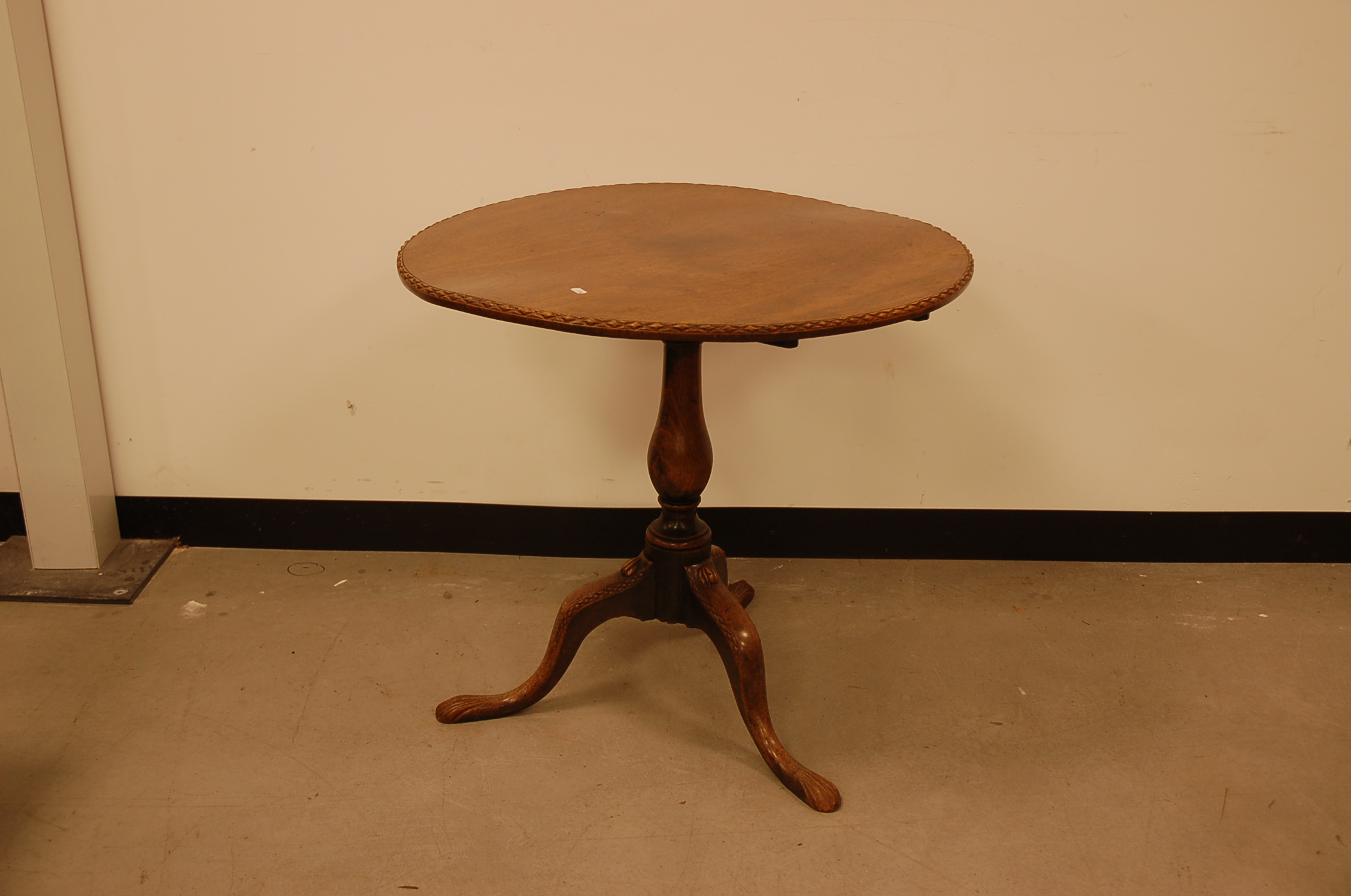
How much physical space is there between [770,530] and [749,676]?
736mm

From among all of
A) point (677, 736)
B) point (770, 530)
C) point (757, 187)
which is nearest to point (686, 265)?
point (757, 187)

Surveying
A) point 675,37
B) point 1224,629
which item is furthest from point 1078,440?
point 675,37

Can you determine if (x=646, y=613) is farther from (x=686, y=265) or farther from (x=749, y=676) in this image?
(x=686, y=265)

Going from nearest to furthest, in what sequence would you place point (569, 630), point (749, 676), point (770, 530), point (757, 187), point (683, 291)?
point (683, 291) → point (749, 676) → point (569, 630) → point (757, 187) → point (770, 530)

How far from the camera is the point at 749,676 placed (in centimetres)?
189

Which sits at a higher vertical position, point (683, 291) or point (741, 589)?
point (683, 291)

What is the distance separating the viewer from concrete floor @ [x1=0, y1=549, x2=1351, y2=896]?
1701 millimetres

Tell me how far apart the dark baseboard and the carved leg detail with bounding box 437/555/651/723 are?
1.83 ft

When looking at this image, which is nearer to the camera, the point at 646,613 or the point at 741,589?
the point at 646,613

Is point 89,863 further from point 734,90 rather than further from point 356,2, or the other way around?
point 734,90

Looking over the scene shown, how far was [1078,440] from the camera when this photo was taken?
8.22 feet

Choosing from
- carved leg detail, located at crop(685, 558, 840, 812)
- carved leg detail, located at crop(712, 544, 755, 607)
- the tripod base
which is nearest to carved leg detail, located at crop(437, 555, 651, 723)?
the tripod base

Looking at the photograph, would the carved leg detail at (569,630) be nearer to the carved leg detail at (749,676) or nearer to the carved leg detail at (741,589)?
the carved leg detail at (749,676)

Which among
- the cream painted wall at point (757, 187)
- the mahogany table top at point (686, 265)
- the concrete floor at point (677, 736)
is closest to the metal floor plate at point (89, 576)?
the concrete floor at point (677, 736)
